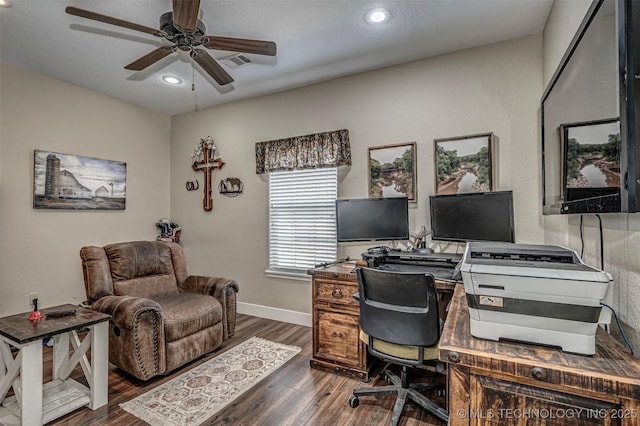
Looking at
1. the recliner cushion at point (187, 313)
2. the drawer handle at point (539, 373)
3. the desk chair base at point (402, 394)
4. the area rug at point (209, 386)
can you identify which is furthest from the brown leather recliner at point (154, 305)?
the drawer handle at point (539, 373)

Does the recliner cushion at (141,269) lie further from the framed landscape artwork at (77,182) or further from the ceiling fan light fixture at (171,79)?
the ceiling fan light fixture at (171,79)

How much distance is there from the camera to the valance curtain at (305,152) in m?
3.16

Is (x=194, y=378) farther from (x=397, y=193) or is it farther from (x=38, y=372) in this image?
(x=397, y=193)

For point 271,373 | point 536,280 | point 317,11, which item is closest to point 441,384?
point 271,373

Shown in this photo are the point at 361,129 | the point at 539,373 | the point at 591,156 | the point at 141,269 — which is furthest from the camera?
the point at 361,129

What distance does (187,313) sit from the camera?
2.53 meters

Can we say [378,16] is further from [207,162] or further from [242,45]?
[207,162]

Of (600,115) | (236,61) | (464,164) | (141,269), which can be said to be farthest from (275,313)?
(600,115)

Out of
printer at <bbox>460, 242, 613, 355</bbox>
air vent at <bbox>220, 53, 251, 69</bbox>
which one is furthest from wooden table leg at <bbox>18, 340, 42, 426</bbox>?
air vent at <bbox>220, 53, 251, 69</bbox>

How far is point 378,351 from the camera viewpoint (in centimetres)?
189

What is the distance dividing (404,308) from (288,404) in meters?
1.06

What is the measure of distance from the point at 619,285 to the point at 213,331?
2744mm

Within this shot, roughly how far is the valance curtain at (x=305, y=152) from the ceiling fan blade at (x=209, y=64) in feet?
3.38

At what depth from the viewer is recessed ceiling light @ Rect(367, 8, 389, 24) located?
2168 mm
